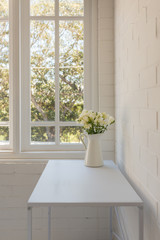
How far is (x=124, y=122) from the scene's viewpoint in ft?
5.97

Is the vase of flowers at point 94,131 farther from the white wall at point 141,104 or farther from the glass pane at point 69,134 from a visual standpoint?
the glass pane at point 69,134

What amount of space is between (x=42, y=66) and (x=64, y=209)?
4.67ft

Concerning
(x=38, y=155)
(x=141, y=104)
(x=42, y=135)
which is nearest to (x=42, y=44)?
(x=42, y=135)

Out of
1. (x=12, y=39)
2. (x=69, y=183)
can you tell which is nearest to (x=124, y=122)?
(x=69, y=183)

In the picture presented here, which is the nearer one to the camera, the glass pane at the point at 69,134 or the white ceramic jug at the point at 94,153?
the white ceramic jug at the point at 94,153

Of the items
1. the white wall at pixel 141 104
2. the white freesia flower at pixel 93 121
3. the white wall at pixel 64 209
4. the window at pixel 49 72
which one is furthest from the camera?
the window at pixel 49 72

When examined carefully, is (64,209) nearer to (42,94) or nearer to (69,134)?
(69,134)

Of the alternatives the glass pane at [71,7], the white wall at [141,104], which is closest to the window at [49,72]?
the glass pane at [71,7]

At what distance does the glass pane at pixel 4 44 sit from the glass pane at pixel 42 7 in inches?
12.0

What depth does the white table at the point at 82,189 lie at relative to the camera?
1102 millimetres

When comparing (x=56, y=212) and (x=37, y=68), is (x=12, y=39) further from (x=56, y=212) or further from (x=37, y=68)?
(x=56, y=212)

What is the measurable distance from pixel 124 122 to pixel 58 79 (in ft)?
2.97

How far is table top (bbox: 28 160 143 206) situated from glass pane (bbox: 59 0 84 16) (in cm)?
155

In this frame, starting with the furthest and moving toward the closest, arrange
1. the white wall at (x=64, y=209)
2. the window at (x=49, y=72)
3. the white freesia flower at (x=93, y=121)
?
the window at (x=49, y=72)
the white wall at (x=64, y=209)
the white freesia flower at (x=93, y=121)
